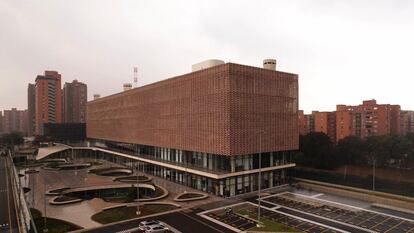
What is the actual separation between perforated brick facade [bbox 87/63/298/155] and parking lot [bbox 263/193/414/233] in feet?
37.9

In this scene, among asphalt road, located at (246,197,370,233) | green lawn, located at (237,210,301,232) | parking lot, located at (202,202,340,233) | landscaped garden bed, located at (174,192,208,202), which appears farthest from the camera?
landscaped garden bed, located at (174,192,208,202)

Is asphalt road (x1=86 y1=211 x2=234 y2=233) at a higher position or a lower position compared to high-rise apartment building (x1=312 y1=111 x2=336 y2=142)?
lower

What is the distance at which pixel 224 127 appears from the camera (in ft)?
187

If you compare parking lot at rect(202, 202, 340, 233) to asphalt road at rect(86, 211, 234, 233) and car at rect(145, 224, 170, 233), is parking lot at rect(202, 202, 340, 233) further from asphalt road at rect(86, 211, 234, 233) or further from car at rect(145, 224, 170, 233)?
car at rect(145, 224, 170, 233)

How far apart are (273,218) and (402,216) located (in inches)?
824

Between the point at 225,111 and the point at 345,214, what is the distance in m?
27.5

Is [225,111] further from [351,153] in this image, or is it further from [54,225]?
[351,153]

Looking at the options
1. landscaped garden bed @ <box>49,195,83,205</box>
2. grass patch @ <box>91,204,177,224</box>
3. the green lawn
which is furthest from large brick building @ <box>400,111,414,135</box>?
landscaped garden bed @ <box>49,195,83,205</box>

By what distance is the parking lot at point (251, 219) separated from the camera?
1555 inches

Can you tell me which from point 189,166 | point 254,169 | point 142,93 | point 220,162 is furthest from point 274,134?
point 142,93

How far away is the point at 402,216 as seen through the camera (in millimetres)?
45344

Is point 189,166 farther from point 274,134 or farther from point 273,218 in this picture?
point 273,218

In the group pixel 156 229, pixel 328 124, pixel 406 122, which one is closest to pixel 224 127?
pixel 156 229

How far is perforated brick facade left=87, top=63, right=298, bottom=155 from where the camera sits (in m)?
57.4
